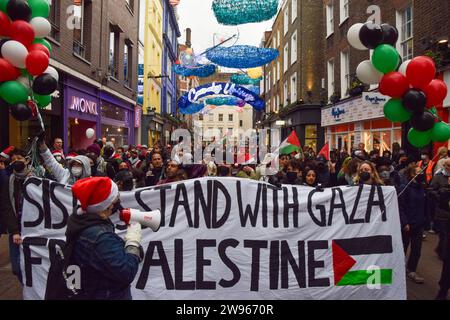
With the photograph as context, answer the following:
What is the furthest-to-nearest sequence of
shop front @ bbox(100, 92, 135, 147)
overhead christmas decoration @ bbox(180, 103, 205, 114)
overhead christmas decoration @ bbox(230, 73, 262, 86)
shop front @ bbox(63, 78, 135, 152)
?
overhead christmas decoration @ bbox(180, 103, 205, 114)
overhead christmas decoration @ bbox(230, 73, 262, 86)
shop front @ bbox(100, 92, 135, 147)
shop front @ bbox(63, 78, 135, 152)

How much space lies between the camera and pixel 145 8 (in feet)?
84.2

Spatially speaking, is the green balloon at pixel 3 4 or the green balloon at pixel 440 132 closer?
the green balloon at pixel 3 4

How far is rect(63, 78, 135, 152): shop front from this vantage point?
1314cm

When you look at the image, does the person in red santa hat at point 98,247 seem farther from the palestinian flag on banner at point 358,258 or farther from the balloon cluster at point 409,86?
the balloon cluster at point 409,86

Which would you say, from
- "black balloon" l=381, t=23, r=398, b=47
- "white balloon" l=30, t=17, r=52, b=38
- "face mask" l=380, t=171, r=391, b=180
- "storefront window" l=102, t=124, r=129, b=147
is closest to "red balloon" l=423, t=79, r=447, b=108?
"black balloon" l=381, t=23, r=398, b=47

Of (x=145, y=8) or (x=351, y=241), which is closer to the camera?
(x=351, y=241)

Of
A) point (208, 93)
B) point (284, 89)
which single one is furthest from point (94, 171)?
point (284, 89)

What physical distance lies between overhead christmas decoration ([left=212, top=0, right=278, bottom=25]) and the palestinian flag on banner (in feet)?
25.9

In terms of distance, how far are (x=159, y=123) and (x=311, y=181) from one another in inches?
967

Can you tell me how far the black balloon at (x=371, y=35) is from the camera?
17.9ft

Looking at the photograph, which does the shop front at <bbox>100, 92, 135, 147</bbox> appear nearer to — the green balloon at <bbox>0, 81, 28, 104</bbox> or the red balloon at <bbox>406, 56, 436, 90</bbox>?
the green balloon at <bbox>0, 81, 28, 104</bbox>

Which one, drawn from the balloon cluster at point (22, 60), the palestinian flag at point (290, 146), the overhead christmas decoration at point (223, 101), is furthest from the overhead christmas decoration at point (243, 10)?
the overhead christmas decoration at point (223, 101)

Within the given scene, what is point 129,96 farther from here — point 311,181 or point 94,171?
point 311,181

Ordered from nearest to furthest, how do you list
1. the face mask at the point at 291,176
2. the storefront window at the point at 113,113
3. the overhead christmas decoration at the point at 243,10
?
1. the face mask at the point at 291,176
2. the overhead christmas decoration at the point at 243,10
3. the storefront window at the point at 113,113
